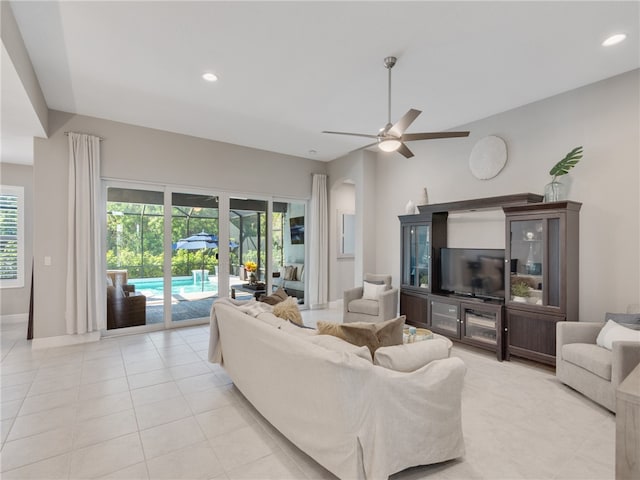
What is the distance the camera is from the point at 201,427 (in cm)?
250

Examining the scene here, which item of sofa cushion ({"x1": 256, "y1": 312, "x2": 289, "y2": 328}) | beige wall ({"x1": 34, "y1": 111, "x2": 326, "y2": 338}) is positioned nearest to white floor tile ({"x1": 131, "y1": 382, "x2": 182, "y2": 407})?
sofa cushion ({"x1": 256, "y1": 312, "x2": 289, "y2": 328})

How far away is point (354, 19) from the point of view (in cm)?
259

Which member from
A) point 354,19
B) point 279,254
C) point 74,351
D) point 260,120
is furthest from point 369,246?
point 74,351

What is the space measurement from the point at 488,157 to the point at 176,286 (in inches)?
201

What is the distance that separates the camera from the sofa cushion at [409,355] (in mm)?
1929

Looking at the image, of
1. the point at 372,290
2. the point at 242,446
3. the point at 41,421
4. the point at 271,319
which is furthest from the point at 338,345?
the point at 372,290

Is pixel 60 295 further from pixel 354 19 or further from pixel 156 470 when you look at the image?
pixel 354 19

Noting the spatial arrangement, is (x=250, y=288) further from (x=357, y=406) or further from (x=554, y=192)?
(x=554, y=192)

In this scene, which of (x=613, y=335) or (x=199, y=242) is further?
(x=199, y=242)

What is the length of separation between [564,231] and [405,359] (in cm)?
266

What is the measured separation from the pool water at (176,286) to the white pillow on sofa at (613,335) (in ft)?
17.0

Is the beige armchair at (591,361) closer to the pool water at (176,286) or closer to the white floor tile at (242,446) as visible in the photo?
the white floor tile at (242,446)

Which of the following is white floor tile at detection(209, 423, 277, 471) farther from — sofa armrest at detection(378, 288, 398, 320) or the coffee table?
the coffee table

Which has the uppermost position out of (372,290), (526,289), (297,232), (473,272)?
(297,232)
